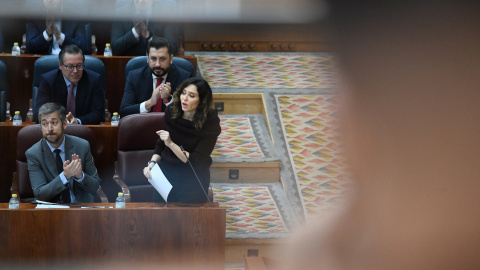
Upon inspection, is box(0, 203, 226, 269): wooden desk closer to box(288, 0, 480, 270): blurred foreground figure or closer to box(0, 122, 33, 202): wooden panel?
box(0, 122, 33, 202): wooden panel

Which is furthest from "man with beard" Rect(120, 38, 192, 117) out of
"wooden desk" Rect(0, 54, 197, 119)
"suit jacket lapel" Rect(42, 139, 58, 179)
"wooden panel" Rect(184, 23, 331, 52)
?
"wooden panel" Rect(184, 23, 331, 52)

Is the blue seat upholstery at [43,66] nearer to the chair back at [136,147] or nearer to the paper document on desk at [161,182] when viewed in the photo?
the chair back at [136,147]

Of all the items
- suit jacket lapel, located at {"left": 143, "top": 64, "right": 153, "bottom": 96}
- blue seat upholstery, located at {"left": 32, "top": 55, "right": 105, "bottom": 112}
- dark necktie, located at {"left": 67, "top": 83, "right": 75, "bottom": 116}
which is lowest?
dark necktie, located at {"left": 67, "top": 83, "right": 75, "bottom": 116}

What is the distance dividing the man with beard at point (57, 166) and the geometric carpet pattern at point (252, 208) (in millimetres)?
430

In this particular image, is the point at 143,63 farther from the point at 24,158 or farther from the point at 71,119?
the point at 24,158

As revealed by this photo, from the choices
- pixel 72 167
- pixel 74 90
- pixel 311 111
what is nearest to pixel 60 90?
pixel 74 90

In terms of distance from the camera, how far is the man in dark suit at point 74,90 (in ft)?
5.29

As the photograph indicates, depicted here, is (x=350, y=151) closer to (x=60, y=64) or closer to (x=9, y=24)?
(x=9, y=24)

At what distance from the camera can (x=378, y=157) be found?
0.45ft

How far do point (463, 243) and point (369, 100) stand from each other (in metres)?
0.04

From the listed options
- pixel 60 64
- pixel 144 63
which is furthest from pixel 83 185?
pixel 144 63

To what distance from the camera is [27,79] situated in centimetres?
191

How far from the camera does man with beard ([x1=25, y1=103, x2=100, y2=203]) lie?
1.24 metres

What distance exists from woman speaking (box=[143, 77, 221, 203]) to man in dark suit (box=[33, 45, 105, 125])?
425 millimetres
